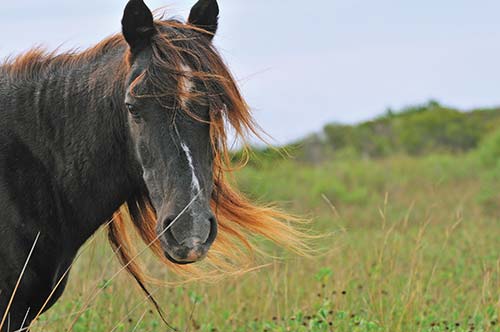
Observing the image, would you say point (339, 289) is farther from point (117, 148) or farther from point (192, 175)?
point (192, 175)

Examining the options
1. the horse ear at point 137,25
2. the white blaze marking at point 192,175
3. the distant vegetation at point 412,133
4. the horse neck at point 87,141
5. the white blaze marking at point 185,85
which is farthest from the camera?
the distant vegetation at point 412,133

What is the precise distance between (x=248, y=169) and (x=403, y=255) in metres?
7.15

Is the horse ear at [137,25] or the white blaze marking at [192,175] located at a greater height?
the horse ear at [137,25]

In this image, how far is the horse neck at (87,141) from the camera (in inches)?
140

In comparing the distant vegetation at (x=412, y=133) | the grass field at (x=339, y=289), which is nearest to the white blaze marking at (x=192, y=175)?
the grass field at (x=339, y=289)

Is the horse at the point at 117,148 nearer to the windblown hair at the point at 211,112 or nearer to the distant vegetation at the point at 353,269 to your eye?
the windblown hair at the point at 211,112

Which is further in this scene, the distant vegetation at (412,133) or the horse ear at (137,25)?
the distant vegetation at (412,133)

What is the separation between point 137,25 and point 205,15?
0.38 m

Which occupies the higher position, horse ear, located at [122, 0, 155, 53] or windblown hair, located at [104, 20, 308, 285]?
horse ear, located at [122, 0, 155, 53]

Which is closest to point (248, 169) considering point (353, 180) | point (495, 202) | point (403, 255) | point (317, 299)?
point (353, 180)

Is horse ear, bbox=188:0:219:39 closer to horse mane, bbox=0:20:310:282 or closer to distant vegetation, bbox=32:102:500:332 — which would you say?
horse mane, bbox=0:20:310:282

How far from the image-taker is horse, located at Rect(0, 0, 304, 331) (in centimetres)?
315

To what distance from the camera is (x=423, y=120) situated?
1037 inches

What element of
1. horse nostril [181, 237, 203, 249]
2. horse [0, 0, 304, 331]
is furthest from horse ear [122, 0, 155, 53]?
horse nostril [181, 237, 203, 249]
